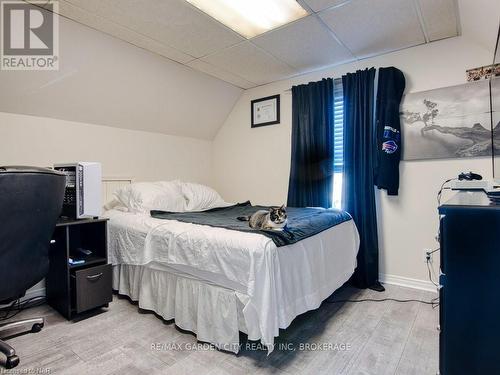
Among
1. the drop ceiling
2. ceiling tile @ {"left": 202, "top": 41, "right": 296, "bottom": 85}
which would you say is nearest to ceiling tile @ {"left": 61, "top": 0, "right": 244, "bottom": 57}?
the drop ceiling

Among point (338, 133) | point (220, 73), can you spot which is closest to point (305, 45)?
point (338, 133)

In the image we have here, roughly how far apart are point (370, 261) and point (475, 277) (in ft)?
5.96

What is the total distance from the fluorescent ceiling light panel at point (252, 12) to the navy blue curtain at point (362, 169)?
41.0 inches

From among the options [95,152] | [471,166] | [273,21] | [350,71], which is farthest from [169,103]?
[471,166]

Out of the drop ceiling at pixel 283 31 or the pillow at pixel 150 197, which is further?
the pillow at pixel 150 197

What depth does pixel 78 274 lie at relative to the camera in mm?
2039

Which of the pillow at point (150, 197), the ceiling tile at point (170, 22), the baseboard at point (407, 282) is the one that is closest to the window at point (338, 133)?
the baseboard at point (407, 282)

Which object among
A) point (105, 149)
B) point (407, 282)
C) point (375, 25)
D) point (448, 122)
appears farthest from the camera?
point (105, 149)

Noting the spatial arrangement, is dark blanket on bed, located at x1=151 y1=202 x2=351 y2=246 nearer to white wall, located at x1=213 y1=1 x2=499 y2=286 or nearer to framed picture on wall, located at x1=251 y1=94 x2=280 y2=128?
white wall, located at x1=213 y1=1 x2=499 y2=286

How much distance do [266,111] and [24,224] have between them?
2.79 metres

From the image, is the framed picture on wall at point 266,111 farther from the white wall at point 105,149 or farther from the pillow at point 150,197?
the pillow at point 150,197

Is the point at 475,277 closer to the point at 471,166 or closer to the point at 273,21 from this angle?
the point at 471,166

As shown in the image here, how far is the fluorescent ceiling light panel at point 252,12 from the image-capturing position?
78.9 inches

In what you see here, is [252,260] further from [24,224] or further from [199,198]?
[199,198]
